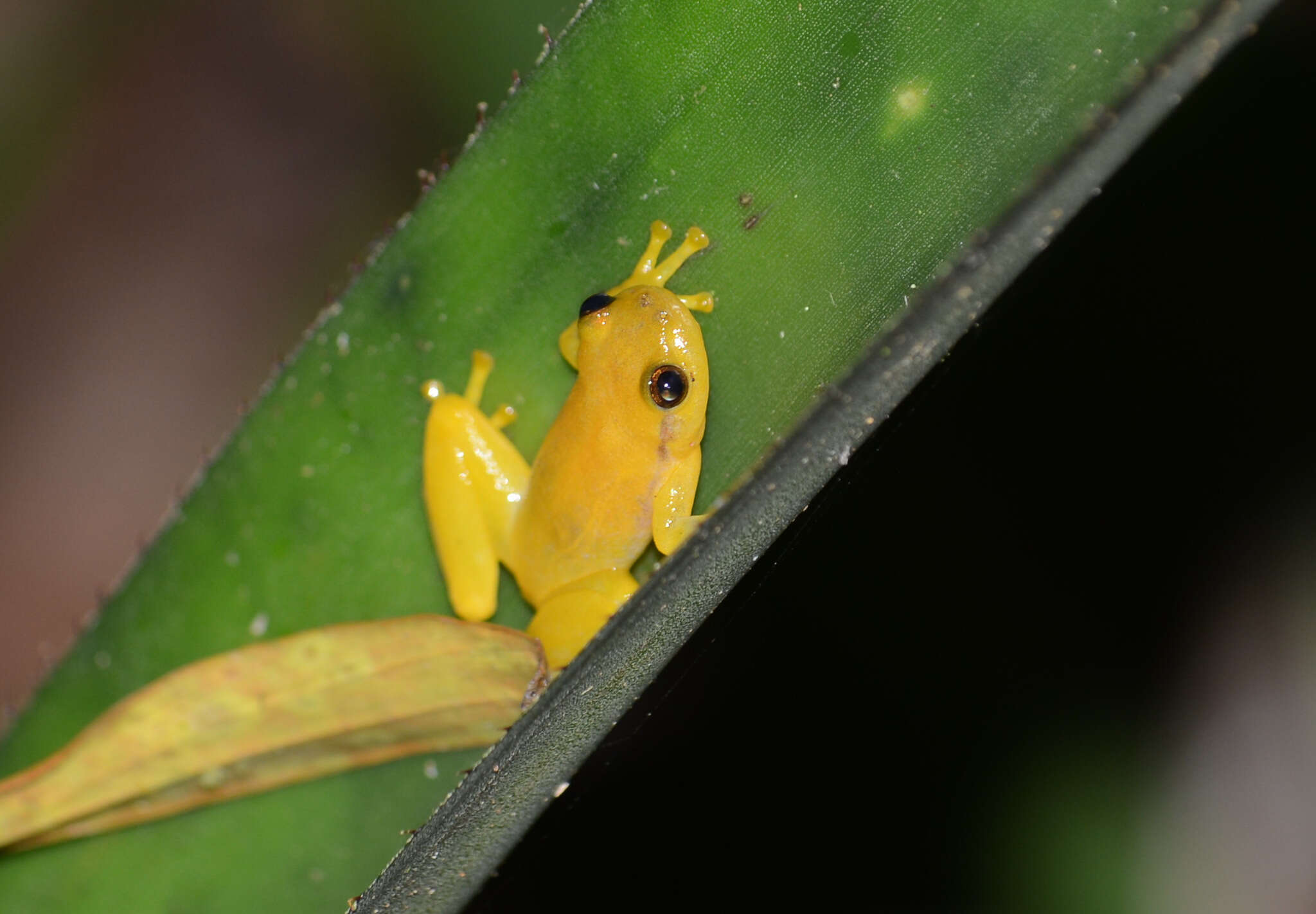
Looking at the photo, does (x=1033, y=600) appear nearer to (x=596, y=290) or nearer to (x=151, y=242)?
(x=596, y=290)

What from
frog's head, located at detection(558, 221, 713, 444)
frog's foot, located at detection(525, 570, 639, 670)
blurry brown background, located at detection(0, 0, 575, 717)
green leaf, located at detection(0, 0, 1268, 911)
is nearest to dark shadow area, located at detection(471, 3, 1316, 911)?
frog's foot, located at detection(525, 570, 639, 670)

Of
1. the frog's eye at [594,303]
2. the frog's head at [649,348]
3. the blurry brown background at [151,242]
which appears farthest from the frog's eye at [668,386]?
the blurry brown background at [151,242]

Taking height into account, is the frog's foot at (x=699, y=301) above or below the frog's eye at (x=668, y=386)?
above

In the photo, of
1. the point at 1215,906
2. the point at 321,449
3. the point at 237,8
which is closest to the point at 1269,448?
the point at 1215,906

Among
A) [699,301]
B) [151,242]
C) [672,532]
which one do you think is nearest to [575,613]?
[672,532]

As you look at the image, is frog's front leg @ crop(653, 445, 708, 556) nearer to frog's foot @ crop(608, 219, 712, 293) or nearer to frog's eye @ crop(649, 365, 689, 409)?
frog's eye @ crop(649, 365, 689, 409)

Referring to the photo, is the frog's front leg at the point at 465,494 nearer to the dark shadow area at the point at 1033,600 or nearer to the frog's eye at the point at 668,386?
the frog's eye at the point at 668,386

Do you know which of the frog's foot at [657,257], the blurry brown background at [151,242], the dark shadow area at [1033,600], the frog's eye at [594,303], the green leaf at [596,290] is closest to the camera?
the green leaf at [596,290]
